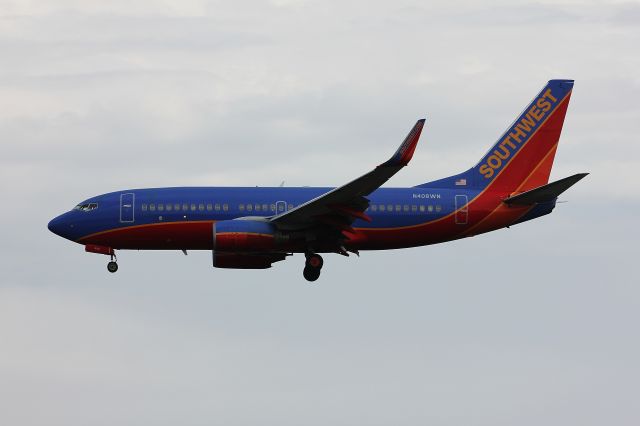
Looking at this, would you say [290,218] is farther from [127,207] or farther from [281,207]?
[127,207]

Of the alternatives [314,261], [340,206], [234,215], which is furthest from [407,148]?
[234,215]

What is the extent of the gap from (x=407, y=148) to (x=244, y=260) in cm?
1220

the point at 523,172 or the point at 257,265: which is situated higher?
the point at 523,172

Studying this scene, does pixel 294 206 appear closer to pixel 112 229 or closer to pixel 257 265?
pixel 257 265

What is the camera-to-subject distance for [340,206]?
55.0 m

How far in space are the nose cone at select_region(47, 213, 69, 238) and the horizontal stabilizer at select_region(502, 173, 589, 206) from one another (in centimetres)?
1860

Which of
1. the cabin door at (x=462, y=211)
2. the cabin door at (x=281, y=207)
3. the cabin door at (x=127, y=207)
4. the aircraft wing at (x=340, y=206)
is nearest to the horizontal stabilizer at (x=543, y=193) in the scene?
the cabin door at (x=462, y=211)

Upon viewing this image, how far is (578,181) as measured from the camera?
55500mm

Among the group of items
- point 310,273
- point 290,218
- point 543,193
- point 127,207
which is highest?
point 127,207

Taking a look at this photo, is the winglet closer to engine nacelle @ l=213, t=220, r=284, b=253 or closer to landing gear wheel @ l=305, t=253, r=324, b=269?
engine nacelle @ l=213, t=220, r=284, b=253

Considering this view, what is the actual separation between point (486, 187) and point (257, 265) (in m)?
10.4

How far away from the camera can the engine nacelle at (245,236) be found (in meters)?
55.3

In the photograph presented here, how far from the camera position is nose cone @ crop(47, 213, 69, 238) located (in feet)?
193

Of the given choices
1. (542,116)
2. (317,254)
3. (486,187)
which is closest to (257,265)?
(317,254)
